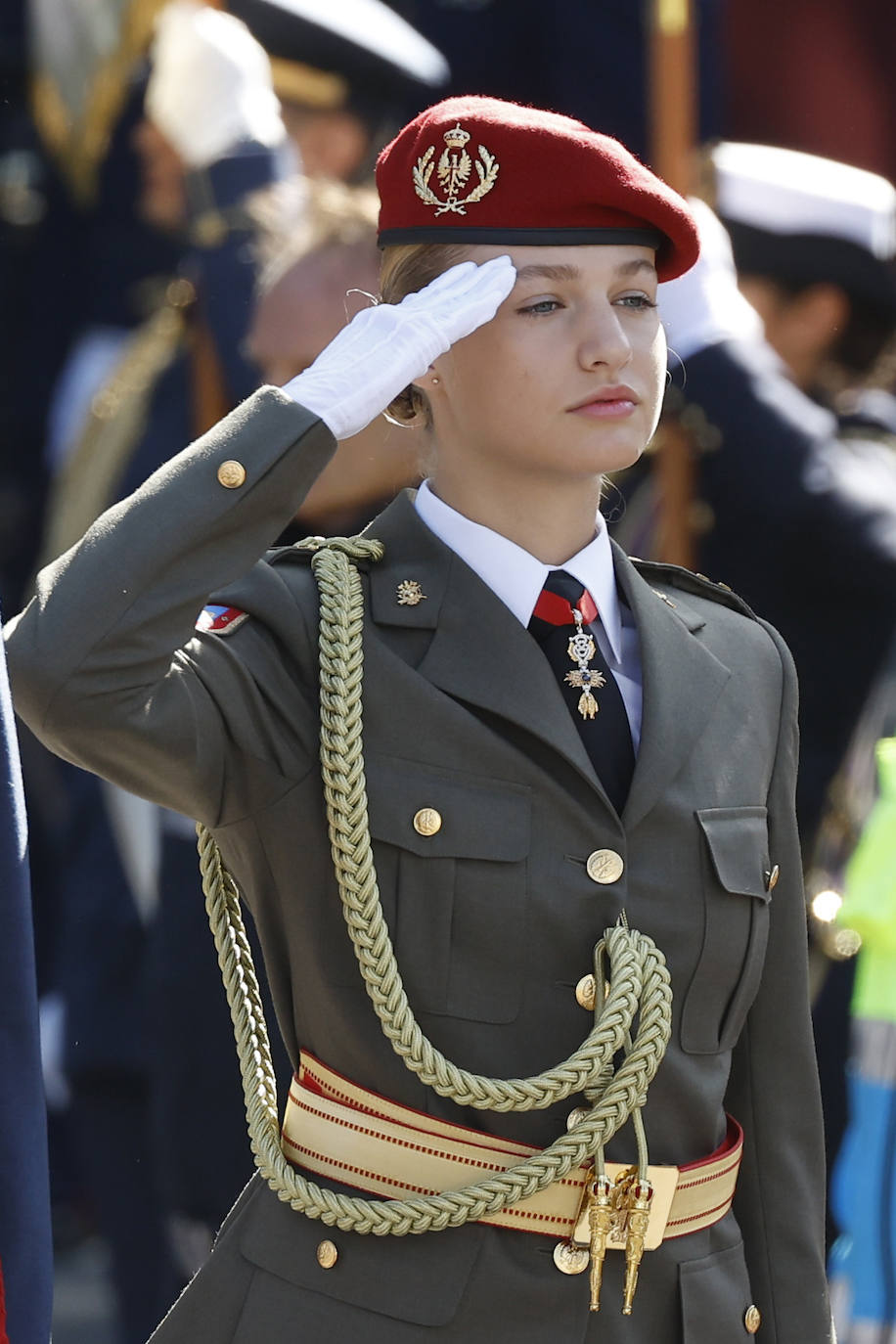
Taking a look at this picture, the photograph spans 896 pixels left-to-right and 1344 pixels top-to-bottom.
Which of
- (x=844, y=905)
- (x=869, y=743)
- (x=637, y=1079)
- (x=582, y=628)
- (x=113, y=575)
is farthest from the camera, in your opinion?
(x=869, y=743)

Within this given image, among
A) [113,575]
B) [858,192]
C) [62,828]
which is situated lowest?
[62,828]

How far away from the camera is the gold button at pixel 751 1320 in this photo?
248 cm

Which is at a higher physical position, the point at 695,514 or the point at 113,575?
the point at 113,575

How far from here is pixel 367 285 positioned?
13.1 feet

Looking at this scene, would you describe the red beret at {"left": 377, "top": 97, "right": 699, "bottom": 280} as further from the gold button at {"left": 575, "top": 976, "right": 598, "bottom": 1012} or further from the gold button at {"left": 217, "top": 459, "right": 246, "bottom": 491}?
the gold button at {"left": 575, "top": 976, "right": 598, "bottom": 1012}

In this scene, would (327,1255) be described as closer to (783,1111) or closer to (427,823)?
(427,823)

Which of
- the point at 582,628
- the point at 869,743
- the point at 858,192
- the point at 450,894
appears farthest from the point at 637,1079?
the point at 858,192

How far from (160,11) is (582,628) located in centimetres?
375

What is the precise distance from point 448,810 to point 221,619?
0.30 meters

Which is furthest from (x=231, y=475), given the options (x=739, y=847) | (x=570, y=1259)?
(x=570, y=1259)

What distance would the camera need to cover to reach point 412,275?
2518 mm

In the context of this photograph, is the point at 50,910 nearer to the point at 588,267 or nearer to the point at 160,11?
the point at 160,11

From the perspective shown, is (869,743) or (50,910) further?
(50,910)

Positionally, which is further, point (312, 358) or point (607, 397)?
point (312, 358)
